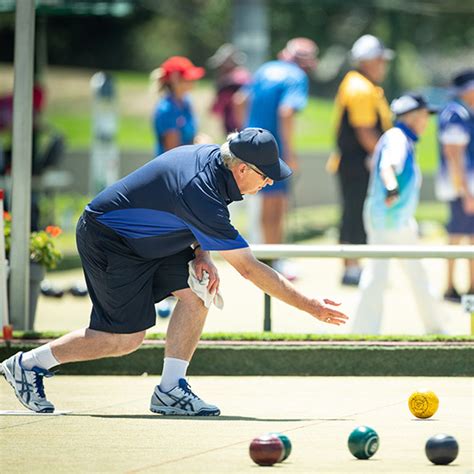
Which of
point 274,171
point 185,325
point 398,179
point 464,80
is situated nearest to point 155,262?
point 185,325

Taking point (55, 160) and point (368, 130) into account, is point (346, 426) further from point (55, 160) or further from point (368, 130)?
point (55, 160)

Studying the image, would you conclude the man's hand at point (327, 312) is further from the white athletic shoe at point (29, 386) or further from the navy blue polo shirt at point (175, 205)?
the white athletic shoe at point (29, 386)

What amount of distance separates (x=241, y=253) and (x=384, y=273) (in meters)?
3.08

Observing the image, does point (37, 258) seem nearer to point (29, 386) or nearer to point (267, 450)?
point (29, 386)

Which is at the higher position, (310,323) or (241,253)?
(241,253)

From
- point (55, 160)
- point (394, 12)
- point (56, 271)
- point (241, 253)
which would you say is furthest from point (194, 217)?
point (394, 12)

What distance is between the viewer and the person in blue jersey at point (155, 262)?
23.5 ft

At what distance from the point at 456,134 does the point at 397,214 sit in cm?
259

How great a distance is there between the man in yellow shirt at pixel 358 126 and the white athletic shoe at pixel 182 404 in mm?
6274

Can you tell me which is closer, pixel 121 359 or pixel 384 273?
pixel 121 359

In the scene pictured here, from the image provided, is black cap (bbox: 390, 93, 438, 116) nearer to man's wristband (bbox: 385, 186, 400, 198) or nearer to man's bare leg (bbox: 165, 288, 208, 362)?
man's wristband (bbox: 385, 186, 400, 198)

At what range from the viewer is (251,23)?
1856 centimetres

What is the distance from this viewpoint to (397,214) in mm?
10164

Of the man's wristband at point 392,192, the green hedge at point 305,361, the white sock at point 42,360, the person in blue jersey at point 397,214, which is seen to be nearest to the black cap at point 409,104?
the person in blue jersey at point 397,214
